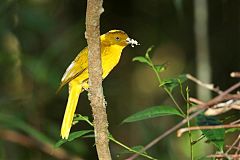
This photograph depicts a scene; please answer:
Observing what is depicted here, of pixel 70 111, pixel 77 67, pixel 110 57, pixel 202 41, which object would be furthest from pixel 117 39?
pixel 202 41

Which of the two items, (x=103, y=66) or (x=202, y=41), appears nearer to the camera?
(x=103, y=66)

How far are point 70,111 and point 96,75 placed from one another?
0.93m

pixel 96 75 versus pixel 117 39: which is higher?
pixel 117 39

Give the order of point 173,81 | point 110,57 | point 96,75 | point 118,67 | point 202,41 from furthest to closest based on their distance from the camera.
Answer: point 118,67 → point 202,41 → point 110,57 → point 173,81 → point 96,75

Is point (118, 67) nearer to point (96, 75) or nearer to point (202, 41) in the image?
point (202, 41)

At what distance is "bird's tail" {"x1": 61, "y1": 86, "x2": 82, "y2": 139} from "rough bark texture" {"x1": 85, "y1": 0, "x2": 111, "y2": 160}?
0.61m

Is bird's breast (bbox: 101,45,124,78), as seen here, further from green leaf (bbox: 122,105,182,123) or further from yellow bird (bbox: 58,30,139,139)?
green leaf (bbox: 122,105,182,123)

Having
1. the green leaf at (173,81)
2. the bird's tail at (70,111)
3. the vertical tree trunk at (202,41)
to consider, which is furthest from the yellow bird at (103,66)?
the vertical tree trunk at (202,41)

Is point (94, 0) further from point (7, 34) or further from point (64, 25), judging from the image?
point (64, 25)

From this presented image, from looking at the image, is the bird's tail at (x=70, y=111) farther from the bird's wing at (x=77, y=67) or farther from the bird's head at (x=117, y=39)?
the bird's head at (x=117, y=39)

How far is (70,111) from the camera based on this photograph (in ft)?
8.36

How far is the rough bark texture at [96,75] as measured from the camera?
1.55 m

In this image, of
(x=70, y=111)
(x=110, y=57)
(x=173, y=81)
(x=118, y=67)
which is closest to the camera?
(x=173, y=81)

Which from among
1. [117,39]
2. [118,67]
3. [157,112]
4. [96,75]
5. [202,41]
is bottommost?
[157,112]
